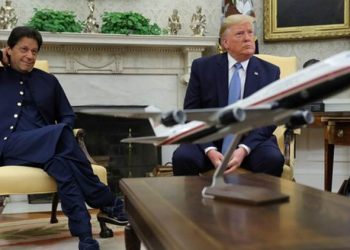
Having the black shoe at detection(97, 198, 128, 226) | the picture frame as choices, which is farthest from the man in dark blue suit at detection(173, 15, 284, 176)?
the picture frame

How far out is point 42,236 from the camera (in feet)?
9.69

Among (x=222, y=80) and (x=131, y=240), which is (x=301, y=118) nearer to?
(x=131, y=240)

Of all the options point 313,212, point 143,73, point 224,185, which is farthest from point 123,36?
point 313,212

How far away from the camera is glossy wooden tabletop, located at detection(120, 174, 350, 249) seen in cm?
98

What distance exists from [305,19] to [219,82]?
7.47 ft

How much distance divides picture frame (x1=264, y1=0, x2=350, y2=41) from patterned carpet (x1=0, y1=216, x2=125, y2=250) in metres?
2.50

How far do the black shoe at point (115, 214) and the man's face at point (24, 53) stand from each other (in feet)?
3.08

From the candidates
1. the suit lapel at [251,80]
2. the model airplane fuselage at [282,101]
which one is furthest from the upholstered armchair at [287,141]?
the model airplane fuselage at [282,101]

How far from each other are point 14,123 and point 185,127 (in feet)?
5.62

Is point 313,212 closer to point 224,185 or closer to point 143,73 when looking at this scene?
point 224,185

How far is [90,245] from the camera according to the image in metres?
2.33

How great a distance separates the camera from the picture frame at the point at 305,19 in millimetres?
4484

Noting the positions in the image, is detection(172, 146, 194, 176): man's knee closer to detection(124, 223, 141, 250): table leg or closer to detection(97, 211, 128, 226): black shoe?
detection(97, 211, 128, 226): black shoe

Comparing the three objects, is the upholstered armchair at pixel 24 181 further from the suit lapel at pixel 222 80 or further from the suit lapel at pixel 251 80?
the suit lapel at pixel 251 80
